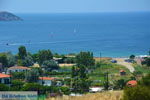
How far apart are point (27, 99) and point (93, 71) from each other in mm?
12777

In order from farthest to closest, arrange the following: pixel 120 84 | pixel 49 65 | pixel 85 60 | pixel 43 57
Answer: pixel 43 57
pixel 85 60
pixel 49 65
pixel 120 84

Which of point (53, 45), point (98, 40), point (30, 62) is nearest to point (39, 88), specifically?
point (30, 62)

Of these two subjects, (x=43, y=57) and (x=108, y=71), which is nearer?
(x=108, y=71)

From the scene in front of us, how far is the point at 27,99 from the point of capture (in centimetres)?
582

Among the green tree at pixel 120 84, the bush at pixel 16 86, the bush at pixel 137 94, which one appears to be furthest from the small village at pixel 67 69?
the bush at pixel 137 94

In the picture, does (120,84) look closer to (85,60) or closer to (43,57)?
(85,60)

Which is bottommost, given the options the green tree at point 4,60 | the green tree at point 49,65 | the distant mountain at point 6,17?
the green tree at point 49,65

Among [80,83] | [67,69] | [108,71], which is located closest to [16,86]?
[80,83]

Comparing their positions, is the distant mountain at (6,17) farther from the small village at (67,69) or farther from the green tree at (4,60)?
the green tree at (4,60)

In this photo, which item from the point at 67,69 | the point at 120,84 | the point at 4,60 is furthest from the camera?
the point at 4,60

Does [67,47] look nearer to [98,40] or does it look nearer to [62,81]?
[98,40]

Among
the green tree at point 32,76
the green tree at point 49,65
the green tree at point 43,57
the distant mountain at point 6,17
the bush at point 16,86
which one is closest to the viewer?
the bush at point 16,86

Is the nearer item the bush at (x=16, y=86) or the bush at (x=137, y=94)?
the bush at (x=137, y=94)

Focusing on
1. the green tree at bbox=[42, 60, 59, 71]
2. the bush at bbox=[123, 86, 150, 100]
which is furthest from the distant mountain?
the bush at bbox=[123, 86, 150, 100]
